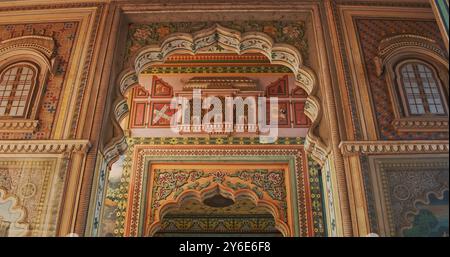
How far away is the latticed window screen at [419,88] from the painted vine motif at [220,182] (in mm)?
3426

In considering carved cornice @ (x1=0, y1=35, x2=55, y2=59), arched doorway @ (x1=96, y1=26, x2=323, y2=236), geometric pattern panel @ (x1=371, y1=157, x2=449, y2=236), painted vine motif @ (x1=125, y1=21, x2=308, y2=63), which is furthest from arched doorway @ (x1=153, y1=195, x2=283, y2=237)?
geometric pattern panel @ (x1=371, y1=157, x2=449, y2=236)

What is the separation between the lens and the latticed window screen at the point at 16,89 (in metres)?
5.09

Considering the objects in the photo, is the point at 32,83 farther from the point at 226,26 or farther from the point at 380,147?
the point at 380,147

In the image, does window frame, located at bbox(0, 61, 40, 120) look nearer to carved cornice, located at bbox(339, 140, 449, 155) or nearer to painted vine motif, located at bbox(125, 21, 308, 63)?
painted vine motif, located at bbox(125, 21, 308, 63)

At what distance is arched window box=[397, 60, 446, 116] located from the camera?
15.8 ft

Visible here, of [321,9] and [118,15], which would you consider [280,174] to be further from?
[118,15]

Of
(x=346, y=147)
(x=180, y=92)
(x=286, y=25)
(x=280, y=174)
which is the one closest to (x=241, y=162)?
(x=280, y=174)

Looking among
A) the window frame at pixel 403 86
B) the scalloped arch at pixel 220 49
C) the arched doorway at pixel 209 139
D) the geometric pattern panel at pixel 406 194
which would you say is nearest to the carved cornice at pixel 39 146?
the scalloped arch at pixel 220 49

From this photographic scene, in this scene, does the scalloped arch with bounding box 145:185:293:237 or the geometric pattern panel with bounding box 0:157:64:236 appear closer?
the geometric pattern panel with bounding box 0:157:64:236

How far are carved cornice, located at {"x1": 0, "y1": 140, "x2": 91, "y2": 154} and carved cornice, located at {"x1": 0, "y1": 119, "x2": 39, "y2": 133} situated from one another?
0.51ft

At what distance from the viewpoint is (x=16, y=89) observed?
5242 millimetres

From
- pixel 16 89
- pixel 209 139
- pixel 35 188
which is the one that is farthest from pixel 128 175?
pixel 35 188

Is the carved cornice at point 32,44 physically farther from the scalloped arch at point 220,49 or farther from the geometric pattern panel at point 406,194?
the geometric pattern panel at point 406,194

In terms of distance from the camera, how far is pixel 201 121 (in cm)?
845
